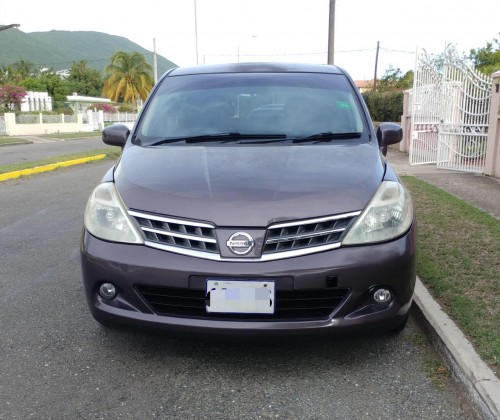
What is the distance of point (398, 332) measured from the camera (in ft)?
10.6

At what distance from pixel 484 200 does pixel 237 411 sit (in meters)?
5.94

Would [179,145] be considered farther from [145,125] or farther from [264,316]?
[264,316]

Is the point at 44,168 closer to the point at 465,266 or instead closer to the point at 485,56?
the point at 465,266

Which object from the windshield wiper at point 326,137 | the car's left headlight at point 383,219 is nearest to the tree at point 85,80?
the windshield wiper at point 326,137

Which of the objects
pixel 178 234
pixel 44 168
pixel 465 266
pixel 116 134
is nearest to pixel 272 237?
pixel 178 234

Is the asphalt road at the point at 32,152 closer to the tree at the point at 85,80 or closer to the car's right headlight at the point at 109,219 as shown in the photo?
the car's right headlight at the point at 109,219

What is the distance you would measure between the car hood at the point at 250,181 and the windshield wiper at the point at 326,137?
0.13 m

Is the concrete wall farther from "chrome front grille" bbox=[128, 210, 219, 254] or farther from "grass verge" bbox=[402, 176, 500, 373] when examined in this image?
"chrome front grille" bbox=[128, 210, 219, 254]

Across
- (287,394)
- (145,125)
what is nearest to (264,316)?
(287,394)

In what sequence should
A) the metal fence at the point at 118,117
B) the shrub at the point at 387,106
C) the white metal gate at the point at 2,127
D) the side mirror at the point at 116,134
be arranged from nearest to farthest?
the side mirror at the point at 116,134, the shrub at the point at 387,106, the white metal gate at the point at 2,127, the metal fence at the point at 118,117

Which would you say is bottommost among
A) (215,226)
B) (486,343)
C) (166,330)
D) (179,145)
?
(486,343)

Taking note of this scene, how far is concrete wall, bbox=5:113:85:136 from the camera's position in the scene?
3353 cm

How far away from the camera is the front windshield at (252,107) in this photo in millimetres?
3719

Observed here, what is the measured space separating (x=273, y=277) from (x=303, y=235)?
26cm
